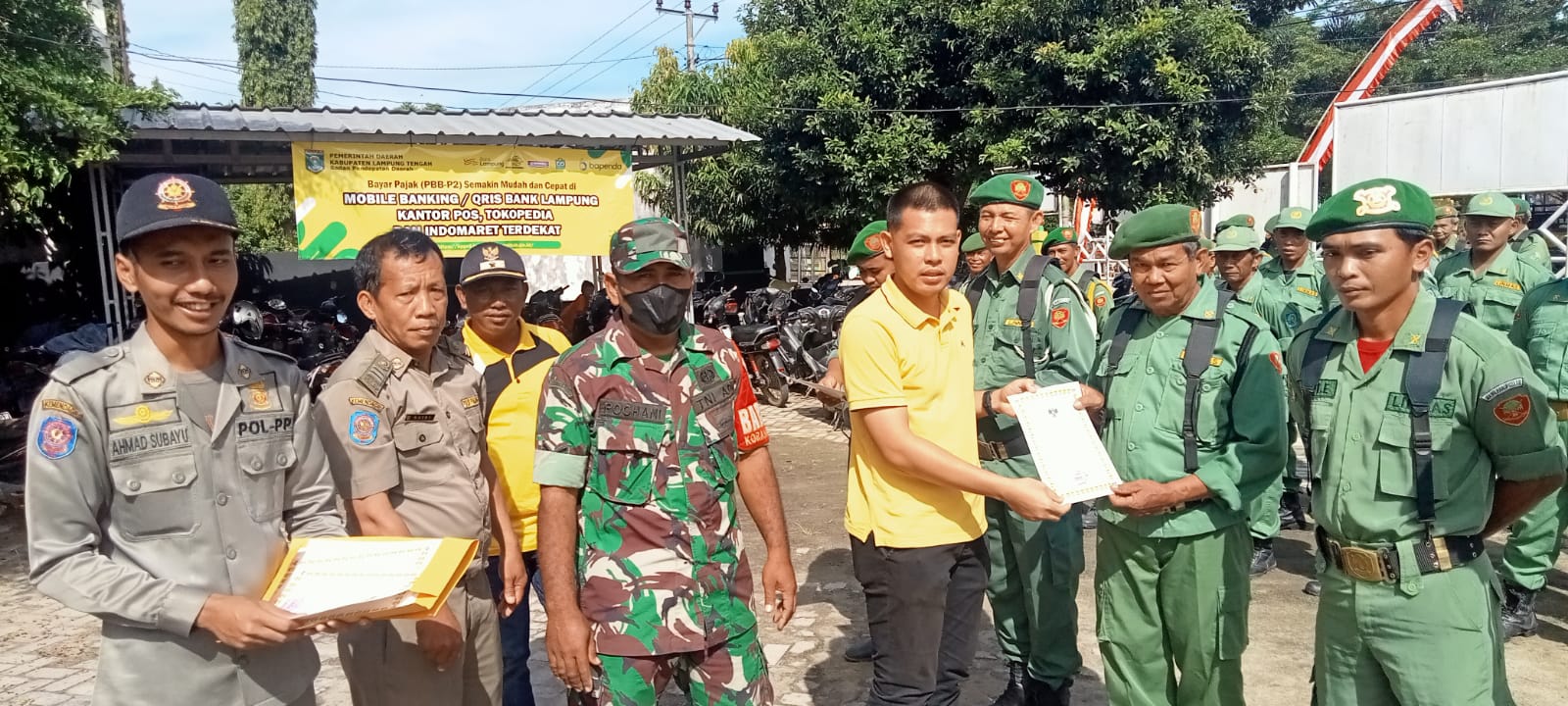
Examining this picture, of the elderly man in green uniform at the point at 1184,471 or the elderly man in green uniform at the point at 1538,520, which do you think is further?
the elderly man in green uniform at the point at 1538,520

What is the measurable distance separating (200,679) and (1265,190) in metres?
22.6

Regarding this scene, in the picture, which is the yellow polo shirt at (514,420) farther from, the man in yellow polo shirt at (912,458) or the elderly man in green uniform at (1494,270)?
the elderly man in green uniform at (1494,270)

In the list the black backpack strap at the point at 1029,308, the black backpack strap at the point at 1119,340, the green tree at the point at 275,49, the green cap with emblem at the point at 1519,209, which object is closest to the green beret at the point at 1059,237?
the green cap with emblem at the point at 1519,209

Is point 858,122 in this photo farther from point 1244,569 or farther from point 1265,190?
point 1265,190

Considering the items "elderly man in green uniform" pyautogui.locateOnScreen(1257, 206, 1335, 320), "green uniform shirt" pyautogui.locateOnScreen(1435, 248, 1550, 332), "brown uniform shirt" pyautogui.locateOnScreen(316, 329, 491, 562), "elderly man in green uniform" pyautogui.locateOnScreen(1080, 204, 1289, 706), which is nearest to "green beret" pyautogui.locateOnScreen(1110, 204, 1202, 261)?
"elderly man in green uniform" pyautogui.locateOnScreen(1080, 204, 1289, 706)

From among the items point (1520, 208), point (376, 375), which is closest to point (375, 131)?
point (376, 375)

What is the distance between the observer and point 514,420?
10.6 ft

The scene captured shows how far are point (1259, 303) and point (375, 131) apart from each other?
23.1ft

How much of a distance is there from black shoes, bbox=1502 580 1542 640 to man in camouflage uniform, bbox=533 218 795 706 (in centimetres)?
396

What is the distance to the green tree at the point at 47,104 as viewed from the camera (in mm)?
6164

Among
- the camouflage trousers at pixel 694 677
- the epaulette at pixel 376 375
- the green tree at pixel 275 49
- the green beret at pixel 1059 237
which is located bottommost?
the camouflage trousers at pixel 694 677

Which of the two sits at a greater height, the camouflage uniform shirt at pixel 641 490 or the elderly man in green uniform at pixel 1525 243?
the elderly man in green uniform at pixel 1525 243

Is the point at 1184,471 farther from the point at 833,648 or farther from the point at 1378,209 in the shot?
the point at 833,648

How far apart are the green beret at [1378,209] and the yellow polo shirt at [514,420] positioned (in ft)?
7.68
